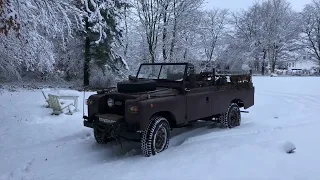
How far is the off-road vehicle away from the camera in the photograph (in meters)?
5.92

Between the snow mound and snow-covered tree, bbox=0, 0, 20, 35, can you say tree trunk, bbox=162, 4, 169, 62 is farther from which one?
the snow mound

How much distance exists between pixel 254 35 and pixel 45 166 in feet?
142

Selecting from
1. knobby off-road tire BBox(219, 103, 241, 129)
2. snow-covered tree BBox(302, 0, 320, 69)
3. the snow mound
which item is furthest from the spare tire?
snow-covered tree BBox(302, 0, 320, 69)

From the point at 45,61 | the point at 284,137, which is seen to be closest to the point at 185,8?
the point at 45,61

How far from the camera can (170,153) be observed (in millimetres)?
6082

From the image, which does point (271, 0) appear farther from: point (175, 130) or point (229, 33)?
point (175, 130)

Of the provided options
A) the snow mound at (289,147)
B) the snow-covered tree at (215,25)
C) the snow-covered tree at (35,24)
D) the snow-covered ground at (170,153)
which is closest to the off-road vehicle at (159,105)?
the snow-covered ground at (170,153)

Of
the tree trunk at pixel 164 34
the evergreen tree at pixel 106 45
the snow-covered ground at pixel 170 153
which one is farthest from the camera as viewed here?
the tree trunk at pixel 164 34

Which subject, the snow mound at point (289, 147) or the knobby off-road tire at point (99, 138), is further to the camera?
the knobby off-road tire at point (99, 138)

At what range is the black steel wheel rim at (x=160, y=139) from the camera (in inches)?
245

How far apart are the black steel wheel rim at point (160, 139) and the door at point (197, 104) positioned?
2.76 ft

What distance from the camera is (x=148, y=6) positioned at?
1013 inches

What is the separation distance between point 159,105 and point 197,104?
1373 mm

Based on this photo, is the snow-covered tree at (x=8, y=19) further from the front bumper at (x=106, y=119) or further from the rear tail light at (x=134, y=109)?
the rear tail light at (x=134, y=109)
